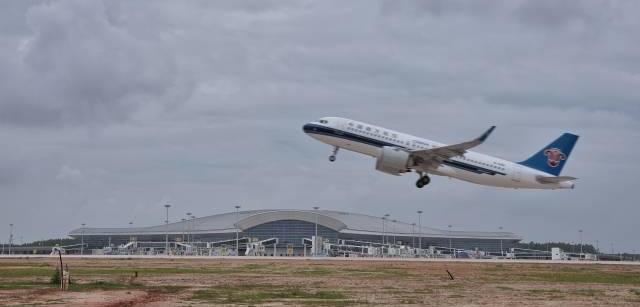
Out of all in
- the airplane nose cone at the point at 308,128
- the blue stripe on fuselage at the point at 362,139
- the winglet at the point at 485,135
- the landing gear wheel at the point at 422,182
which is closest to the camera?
the winglet at the point at 485,135

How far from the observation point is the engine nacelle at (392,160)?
7225 centimetres

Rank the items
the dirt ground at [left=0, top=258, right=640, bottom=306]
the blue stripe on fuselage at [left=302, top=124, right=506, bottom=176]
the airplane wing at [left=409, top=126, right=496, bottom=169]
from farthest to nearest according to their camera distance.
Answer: the blue stripe on fuselage at [left=302, top=124, right=506, bottom=176]
the airplane wing at [left=409, top=126, right=496, bottom=169]
the dirt ground at [left=0, top=258, right=640, bottom=306]

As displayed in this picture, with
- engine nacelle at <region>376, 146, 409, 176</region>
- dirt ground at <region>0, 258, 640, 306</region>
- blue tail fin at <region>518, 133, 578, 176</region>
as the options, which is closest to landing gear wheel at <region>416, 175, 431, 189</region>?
engine nacelle at <region>376, 146, 409, 176</region>

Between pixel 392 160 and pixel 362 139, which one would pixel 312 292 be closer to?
pixel 392 160

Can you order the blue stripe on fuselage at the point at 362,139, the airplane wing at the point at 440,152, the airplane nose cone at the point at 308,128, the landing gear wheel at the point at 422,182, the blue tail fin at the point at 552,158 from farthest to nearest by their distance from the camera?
the blue tail fin at the point at 552,158 → the landing gear wheel at the point at 422,182 → the airplane nose cone at the point at 308,128 → the blue stripe on fuselage at the point at 362,139 → the airplane wing at the point at 440,152

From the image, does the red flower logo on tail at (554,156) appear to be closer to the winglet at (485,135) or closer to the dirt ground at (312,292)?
the winglet at (485,135)

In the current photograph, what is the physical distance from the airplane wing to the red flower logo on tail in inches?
504

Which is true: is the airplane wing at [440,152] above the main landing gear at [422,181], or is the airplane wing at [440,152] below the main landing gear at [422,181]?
above

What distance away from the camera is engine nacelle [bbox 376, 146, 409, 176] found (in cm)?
7225

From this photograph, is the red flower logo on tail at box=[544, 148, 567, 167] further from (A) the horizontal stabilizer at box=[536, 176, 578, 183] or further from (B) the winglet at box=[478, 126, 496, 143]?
(B) the winglet at box=[478, 126, 496, 143]

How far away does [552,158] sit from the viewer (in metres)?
84.2

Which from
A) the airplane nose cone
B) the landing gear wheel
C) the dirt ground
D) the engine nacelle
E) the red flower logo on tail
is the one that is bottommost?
the dirt ground

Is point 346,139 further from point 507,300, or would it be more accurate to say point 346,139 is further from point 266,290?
point 507,300

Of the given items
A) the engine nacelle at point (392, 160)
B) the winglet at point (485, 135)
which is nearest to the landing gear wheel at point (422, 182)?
the engine nacelle at point (392, 160)
